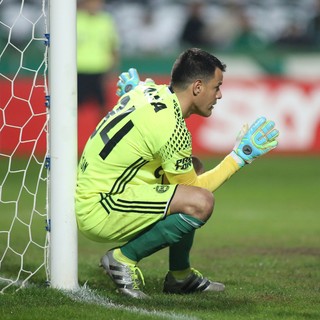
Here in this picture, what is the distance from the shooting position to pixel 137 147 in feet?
18.1

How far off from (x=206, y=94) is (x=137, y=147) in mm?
523

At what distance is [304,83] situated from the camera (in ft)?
48.8

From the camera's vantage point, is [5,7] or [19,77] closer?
[19,77]

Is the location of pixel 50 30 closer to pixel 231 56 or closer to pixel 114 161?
pixel 114 161

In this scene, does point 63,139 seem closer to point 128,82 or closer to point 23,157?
point 128,82

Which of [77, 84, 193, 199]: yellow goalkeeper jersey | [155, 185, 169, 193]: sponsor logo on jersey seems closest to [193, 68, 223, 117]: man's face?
[77, 84, 193, 199]: yellow goalkeeper jersey

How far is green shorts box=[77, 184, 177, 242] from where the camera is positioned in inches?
216

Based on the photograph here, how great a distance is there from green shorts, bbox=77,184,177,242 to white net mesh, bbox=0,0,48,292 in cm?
49

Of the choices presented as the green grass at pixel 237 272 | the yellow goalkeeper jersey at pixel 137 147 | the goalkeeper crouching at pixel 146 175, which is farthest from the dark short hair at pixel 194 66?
the green grass at pixel 237 272

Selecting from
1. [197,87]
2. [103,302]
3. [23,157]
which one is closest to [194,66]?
[197,87]

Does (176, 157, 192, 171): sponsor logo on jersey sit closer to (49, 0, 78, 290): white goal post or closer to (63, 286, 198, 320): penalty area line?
(49, 0, 78, 290): white goal post

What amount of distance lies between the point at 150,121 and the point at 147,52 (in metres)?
11.2

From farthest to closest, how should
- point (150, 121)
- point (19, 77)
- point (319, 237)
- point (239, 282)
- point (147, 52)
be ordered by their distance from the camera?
point (147, 52)
point (19, 77)
point (319, 237)
point (239, 282)
point (150, 121)

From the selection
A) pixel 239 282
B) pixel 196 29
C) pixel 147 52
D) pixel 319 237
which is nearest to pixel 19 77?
pixel 147 52
